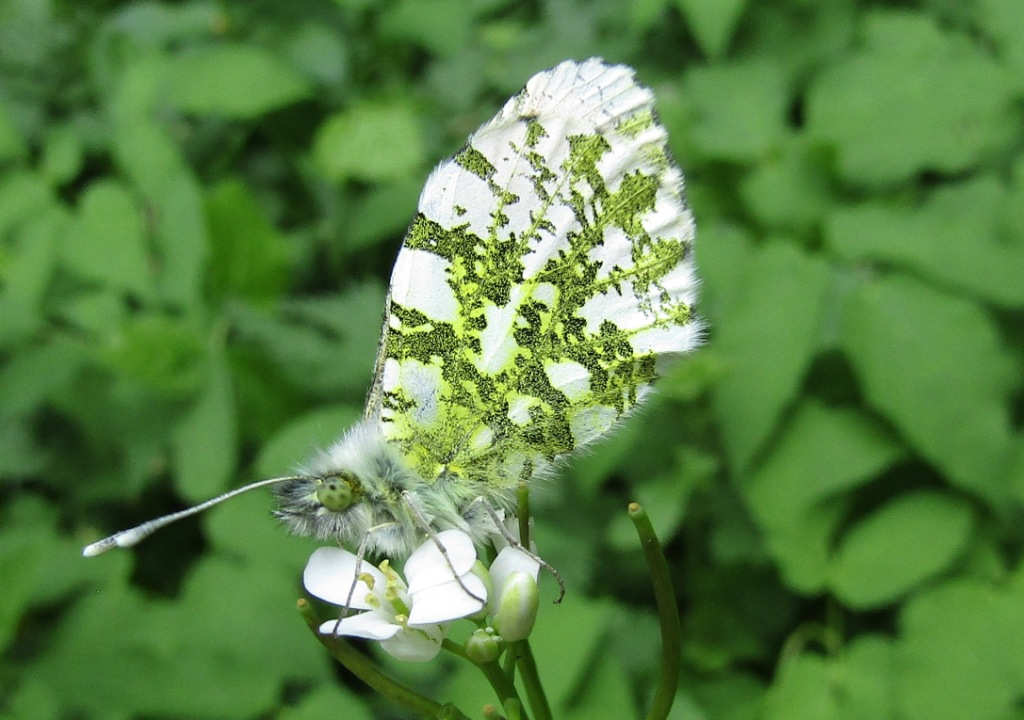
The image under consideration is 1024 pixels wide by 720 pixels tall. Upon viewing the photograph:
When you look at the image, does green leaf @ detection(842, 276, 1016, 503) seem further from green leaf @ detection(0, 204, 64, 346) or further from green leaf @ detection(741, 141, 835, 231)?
green leaf @ detection(0, 204, 64, 346)

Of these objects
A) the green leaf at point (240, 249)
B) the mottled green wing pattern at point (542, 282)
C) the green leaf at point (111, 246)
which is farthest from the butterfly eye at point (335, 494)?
the green leaf at point (240, 249)

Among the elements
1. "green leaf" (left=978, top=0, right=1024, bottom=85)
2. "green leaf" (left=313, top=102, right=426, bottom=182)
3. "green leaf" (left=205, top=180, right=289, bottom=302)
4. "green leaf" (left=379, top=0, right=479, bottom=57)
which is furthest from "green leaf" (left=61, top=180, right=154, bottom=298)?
"green leaf" (left=978, top=0, right=1024, bottom=85)

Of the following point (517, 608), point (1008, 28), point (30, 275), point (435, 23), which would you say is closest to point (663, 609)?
point (517, 608)

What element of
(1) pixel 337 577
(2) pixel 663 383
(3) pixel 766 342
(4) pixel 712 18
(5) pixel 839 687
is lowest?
(5) pixel 839 687

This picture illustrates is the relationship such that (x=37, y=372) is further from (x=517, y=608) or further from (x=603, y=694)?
(x=517, y=608)

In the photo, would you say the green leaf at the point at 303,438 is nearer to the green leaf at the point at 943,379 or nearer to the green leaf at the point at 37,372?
the green leaf at the point at 37,372

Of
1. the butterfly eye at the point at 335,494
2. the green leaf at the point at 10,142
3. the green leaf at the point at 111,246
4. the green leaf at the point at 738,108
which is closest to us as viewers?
the butterfly eye at the point at 335,494

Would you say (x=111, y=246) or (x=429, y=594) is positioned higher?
(x=111, y=246)
